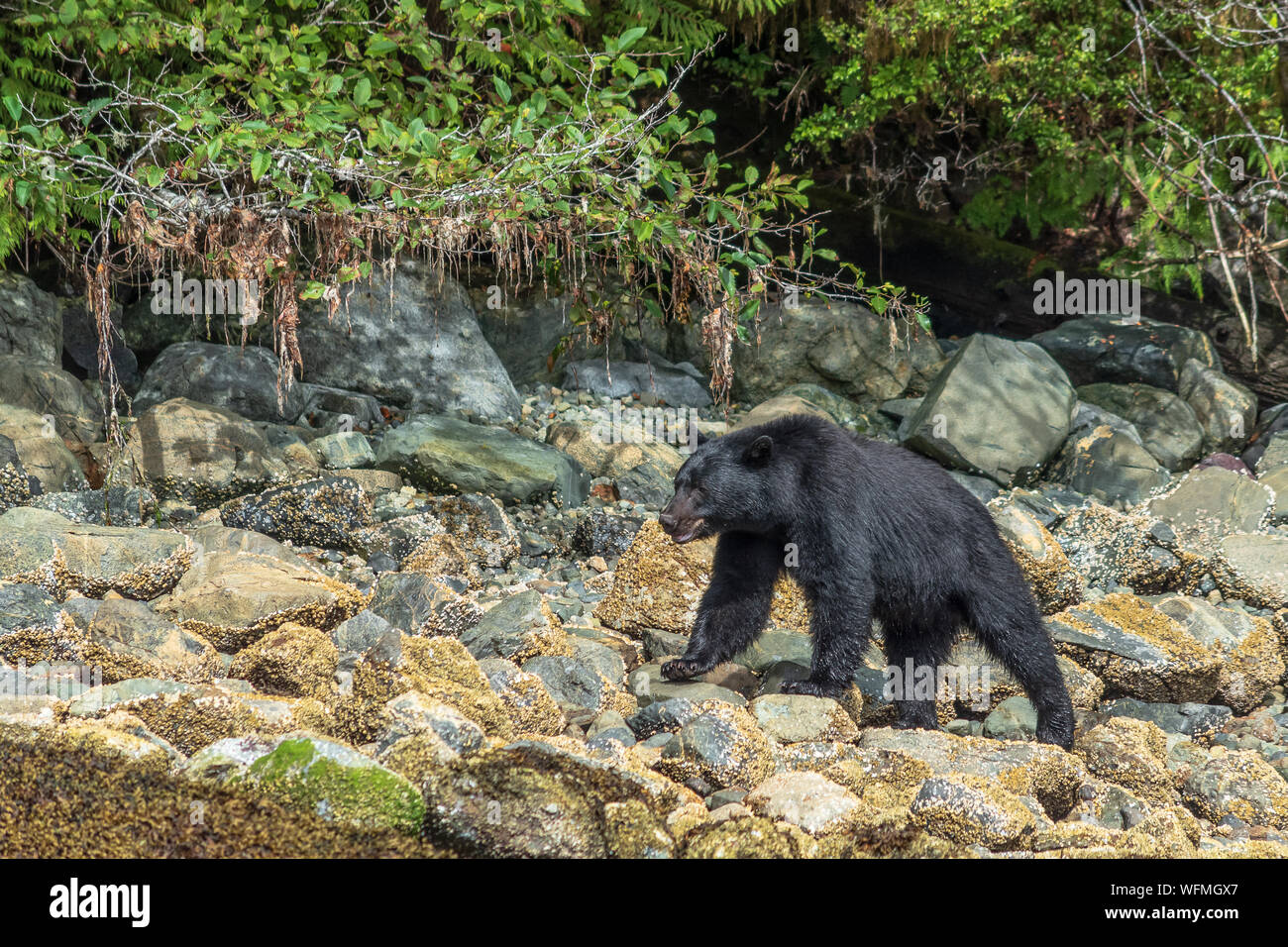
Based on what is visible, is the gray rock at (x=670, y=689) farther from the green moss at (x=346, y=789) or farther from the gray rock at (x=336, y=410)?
the gray rock at (x=336, y=410)

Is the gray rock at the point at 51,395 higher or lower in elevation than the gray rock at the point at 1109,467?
higher

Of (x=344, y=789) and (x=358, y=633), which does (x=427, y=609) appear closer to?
(x=358, y=633)

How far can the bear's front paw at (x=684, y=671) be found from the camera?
5.62 m

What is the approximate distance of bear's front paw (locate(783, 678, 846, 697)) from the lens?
212 inches

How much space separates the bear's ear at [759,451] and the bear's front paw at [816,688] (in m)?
1.06

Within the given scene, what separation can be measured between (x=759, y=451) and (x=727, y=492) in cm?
25

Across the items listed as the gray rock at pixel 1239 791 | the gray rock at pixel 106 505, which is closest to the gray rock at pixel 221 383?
the gray rock at pixel 106 505

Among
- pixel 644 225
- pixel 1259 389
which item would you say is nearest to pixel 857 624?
pixel 644 225

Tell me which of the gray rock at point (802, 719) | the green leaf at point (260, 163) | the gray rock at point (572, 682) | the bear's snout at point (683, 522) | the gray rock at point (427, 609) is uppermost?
the green leaf at point (260, 163)

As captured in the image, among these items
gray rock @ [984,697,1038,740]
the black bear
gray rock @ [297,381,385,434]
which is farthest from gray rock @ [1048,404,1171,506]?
gray rock @ [297,381,385,434]

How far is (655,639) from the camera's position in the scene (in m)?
6.20

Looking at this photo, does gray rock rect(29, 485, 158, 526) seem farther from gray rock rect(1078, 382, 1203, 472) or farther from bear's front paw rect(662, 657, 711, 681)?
gray rock rect(1078, 382, 1203, 472)

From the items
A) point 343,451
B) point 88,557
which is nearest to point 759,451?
point 88,557
